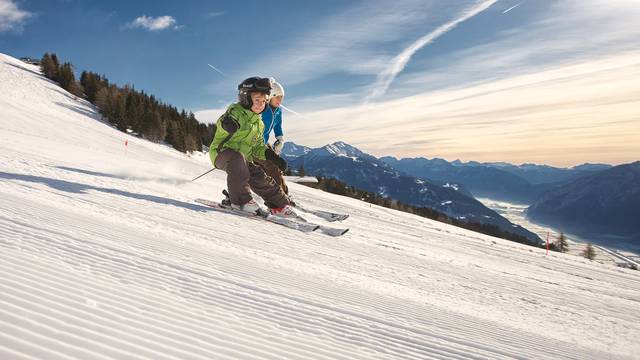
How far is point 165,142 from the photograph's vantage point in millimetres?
46594

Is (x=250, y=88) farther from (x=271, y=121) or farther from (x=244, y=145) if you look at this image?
(x=271, y=121)

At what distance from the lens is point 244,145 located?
7.91 meters

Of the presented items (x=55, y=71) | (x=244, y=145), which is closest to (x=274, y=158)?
(x=244, y=145)

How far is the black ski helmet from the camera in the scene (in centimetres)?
757

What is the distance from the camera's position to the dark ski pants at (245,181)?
24.8 ft

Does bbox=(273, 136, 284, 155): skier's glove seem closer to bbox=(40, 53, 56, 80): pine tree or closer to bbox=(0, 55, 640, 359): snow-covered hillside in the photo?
bbox=(0, 55, 640, 359): snow-covered hillside

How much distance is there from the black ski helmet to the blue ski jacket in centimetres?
117

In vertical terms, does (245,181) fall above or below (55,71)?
below

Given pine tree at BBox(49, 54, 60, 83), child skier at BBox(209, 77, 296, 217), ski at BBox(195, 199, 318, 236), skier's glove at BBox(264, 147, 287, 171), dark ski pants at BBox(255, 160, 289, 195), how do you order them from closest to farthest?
1. child skier at BBox(209, 77, 296, 217)
2. ski at BBox(195, 199, 318, 236)
3. skier's glove at BBox(264, 147, 287, 171)
4. dark ski pants at BBox(255, 160, 289, 195)
5. pine tree at BBox(49, 54, 60, 83)

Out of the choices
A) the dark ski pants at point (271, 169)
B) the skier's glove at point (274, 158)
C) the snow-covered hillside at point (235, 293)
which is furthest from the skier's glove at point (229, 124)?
the snow-covered hillside at point (235, 293)

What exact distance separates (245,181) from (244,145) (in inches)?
29.6

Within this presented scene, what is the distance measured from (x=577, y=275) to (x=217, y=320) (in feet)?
35.0

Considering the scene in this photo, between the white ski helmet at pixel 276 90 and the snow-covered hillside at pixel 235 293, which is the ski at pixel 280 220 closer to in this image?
the snow-covered hillside at pixel 235 293

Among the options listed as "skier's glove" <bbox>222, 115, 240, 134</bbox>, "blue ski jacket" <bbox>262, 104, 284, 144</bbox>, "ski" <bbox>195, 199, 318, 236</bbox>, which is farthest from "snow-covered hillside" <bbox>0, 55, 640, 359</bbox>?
"blue ski jacket" <bbox>262, 104, 284, 144</bbox>
